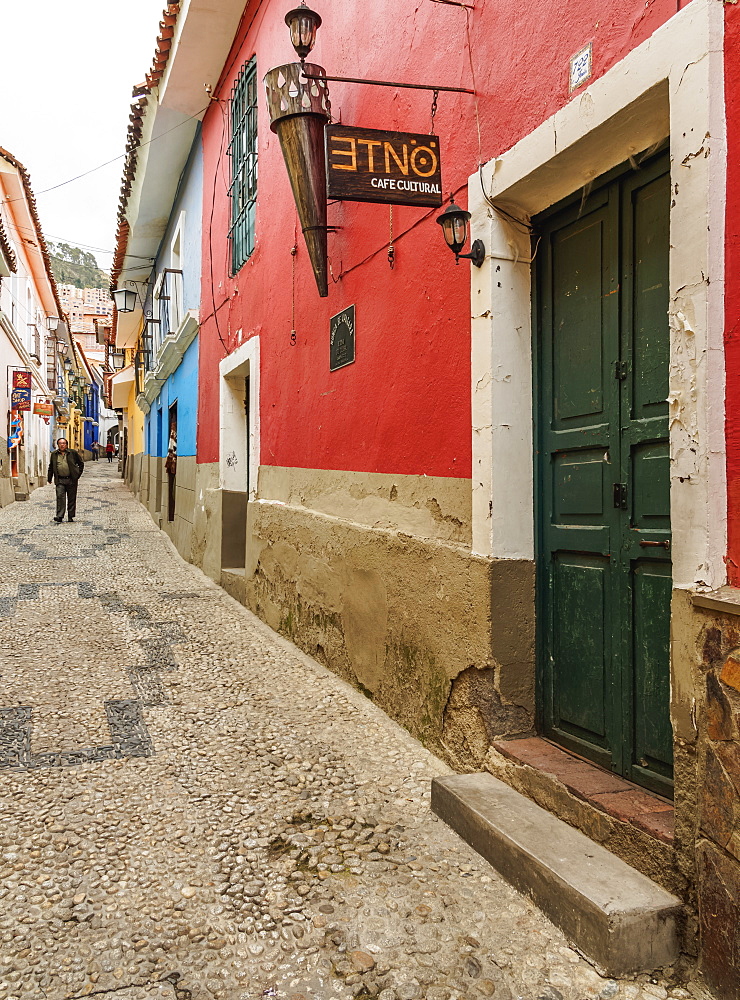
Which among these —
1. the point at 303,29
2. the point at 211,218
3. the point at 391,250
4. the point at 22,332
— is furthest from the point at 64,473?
the point at 22,332

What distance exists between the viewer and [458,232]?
3.19 metres

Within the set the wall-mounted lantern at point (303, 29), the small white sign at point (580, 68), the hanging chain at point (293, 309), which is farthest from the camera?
the hanging chain at point (293, 309)

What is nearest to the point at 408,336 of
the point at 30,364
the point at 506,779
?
the point at 506,779

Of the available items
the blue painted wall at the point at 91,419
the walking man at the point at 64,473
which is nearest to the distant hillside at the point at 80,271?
the blue painted wall at the point at 91,419

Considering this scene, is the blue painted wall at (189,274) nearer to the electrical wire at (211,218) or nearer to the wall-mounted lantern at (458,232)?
the electrical wire at (211,218)

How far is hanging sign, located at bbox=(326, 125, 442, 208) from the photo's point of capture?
3.31 metres

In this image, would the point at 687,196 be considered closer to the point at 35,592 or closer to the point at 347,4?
the point at 347,4

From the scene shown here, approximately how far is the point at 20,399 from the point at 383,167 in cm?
1867

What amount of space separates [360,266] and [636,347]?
2.37 metres

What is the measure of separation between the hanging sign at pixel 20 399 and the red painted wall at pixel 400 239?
15068 millimetres

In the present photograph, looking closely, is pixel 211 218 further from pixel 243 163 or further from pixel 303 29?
pixel 303 29

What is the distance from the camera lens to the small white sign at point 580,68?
8.50 ft

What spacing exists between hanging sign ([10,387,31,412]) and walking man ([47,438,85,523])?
686 cm

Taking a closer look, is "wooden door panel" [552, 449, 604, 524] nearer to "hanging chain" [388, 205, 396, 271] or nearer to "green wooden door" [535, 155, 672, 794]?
"green wooden door" [535, 155, 672, 794]
